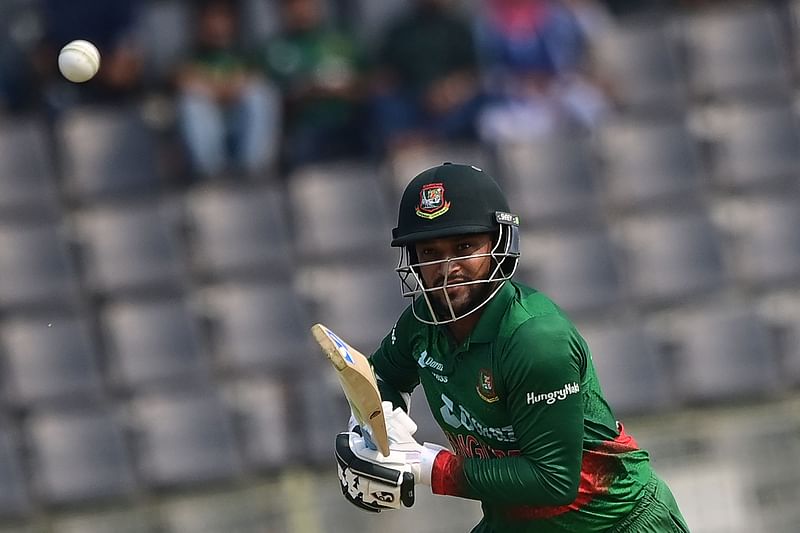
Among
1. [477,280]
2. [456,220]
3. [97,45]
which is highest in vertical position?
[97,45]

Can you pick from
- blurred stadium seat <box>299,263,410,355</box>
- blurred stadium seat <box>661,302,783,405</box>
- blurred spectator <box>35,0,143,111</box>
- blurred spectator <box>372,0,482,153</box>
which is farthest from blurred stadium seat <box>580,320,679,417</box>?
blurred spectator <box>35,0,143,111</box>

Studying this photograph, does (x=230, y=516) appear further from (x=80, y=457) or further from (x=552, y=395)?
(x=552, y=395)

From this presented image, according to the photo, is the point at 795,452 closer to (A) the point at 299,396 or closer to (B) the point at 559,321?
(A) the point at 299,396

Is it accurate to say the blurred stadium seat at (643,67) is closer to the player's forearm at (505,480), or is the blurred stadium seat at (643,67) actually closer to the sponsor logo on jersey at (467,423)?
the sponsor logo on jersey at (467,423)

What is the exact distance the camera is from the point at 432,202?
136 inches

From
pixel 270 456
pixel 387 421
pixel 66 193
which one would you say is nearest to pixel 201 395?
pixel 270 456

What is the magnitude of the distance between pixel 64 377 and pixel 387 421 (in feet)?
15.0

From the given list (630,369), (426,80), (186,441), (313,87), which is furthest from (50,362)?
(630,369)

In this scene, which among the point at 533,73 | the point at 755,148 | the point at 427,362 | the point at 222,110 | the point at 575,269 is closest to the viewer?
the point at 427,362

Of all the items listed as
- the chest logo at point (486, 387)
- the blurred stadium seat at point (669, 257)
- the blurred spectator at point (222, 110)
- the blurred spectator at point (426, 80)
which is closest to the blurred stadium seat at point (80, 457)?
the blurred spectator at point (222, 110)

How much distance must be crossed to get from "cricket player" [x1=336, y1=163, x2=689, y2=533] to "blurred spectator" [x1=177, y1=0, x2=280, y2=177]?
4.61m

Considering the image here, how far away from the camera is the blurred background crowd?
7516 millimetres

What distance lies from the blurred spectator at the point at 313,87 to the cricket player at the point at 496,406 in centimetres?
466

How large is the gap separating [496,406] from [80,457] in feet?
15.3
